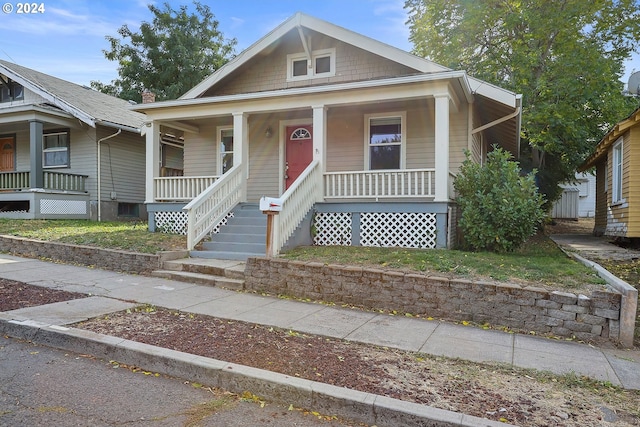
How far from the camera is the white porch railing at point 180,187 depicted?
10680 mm

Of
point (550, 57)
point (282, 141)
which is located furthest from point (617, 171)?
point (282, 141)

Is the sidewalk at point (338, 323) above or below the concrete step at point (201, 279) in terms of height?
below

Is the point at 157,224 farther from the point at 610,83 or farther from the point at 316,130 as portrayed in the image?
the point at 610,83

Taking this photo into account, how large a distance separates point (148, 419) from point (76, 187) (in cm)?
1478

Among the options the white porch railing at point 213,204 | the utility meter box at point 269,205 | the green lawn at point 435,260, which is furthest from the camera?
the white porch railing at point 213,204

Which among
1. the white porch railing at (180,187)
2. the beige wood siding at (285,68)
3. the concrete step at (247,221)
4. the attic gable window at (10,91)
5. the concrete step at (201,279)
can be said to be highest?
the attic gable window at (10,91)

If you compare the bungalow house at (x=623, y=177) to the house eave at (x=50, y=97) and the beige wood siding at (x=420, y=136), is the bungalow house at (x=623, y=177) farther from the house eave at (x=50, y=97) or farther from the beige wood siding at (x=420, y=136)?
the house eave at (x=50, y=97)

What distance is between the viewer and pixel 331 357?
156 inches

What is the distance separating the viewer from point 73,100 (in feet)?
51.3

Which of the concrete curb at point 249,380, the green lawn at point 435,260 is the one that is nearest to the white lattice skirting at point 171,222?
the green lawn at point 435,260

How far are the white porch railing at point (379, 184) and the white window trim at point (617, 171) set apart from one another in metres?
6.12

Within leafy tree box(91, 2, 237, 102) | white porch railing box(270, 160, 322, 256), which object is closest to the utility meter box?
white porch railing box(270, 160, 322, 256)

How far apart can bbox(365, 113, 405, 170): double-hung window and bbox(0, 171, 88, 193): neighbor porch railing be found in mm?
11032

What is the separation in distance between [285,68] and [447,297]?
8.43 metres
